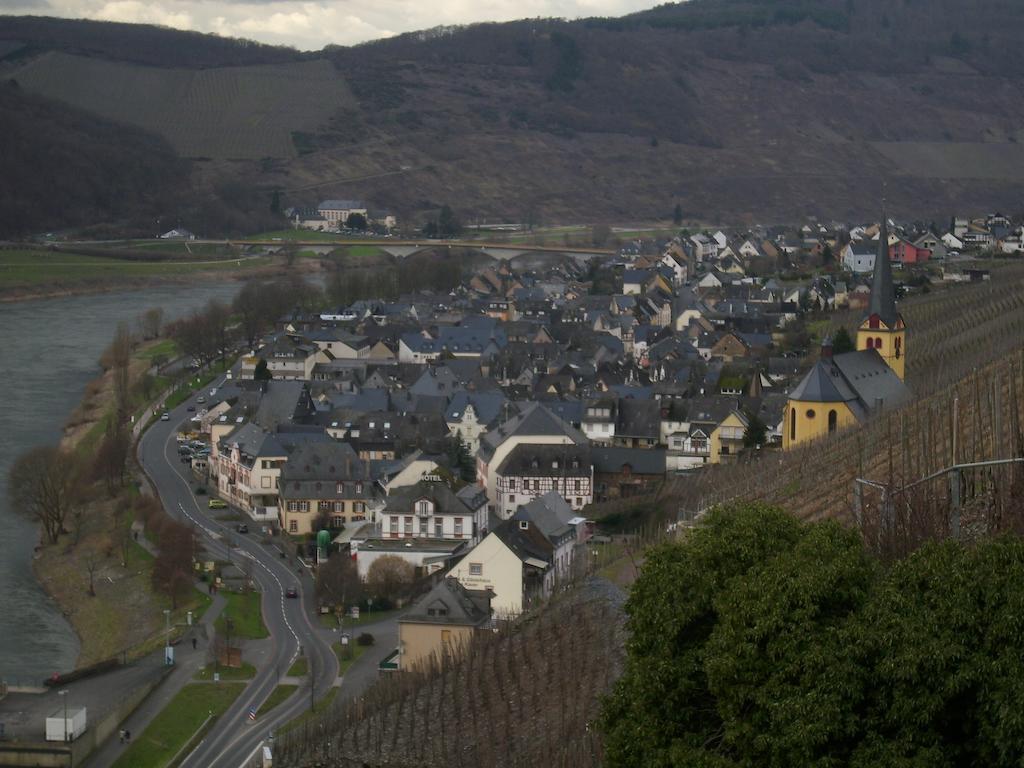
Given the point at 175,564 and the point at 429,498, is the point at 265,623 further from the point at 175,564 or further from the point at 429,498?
the point at 429,498

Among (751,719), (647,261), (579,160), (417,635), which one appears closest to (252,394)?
(417,635)

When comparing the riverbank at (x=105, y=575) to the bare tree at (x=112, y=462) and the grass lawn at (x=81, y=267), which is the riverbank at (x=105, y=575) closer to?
the bare tree at (x=112, y=462)

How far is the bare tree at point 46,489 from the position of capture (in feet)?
91.3

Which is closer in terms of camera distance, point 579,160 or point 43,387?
point 43,387

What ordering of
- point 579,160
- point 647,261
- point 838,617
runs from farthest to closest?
point 579,160, point 647,261, point 838,617

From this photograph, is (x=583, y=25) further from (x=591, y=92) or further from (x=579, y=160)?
(x=579, y=160)

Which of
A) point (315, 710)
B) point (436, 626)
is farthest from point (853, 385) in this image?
point (315, 710)

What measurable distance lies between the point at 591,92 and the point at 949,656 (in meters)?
124

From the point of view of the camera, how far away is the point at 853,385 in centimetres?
2945

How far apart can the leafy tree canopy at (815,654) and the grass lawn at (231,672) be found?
33.3 feet

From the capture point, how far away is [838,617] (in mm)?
9086

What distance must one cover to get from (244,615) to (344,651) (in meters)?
2.23

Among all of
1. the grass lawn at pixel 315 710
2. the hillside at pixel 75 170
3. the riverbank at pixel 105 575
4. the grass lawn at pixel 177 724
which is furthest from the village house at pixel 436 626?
the hillside at pixel 75 170

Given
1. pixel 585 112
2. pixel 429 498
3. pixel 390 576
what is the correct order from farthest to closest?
1. pixel 585 112
2. pixel 429 498
3. pixel 390 576
